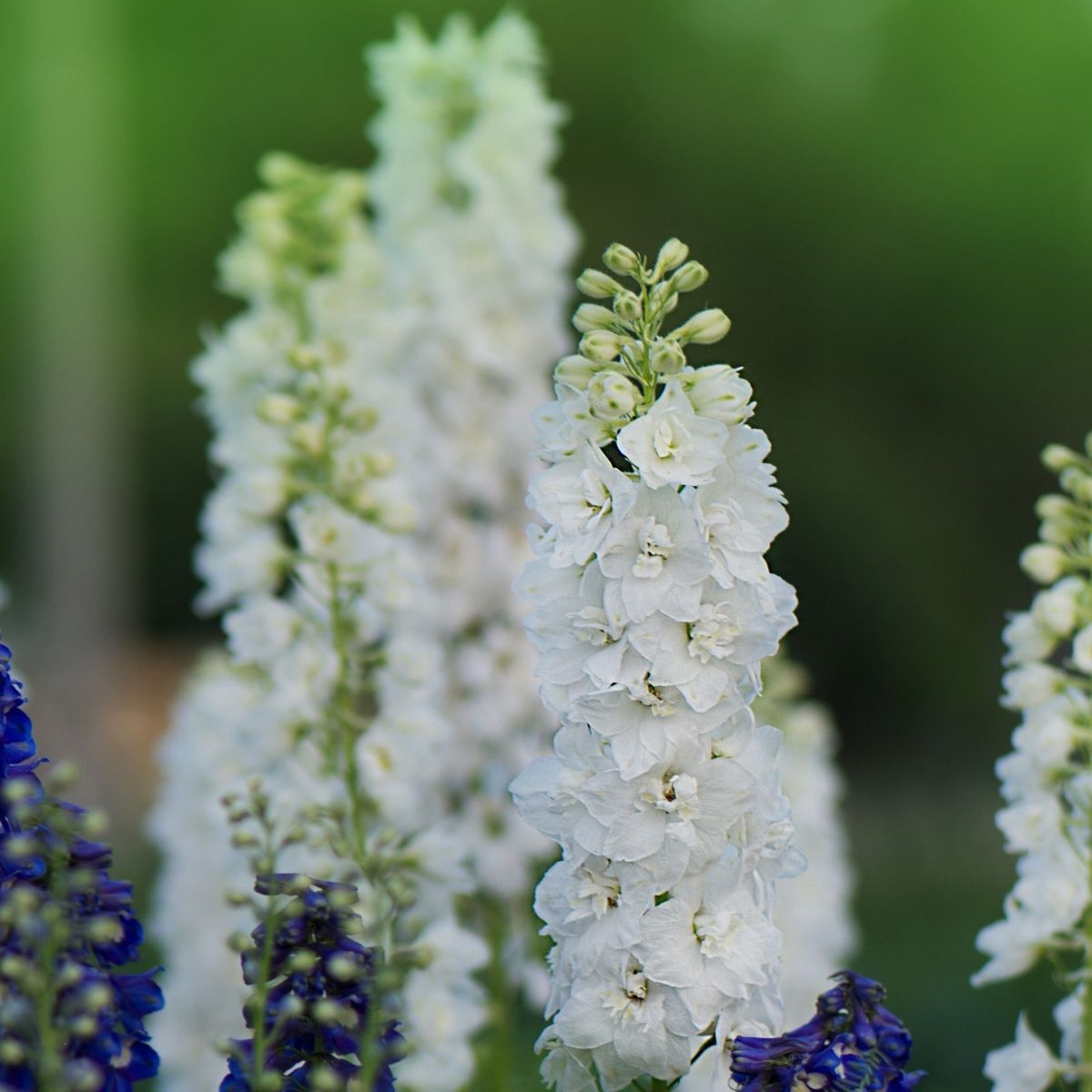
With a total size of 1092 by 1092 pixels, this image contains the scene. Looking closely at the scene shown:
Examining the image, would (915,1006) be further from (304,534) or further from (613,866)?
(613,866)

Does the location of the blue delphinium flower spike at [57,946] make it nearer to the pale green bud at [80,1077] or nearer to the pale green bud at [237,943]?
the pale green bud at [80,1077]

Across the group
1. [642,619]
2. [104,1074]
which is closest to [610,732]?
[642,619]

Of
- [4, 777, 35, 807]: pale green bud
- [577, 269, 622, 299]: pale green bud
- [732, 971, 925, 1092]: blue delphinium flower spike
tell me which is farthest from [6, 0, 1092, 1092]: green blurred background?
[4, 777, 35, 807]: pale green bud

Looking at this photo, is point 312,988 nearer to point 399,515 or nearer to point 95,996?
point 95,996

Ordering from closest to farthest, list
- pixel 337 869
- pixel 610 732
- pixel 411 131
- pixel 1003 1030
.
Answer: pixel 610 732, pixel 337 869, pixel 411 131, pixel 1003 1030

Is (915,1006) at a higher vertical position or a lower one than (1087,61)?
lower
